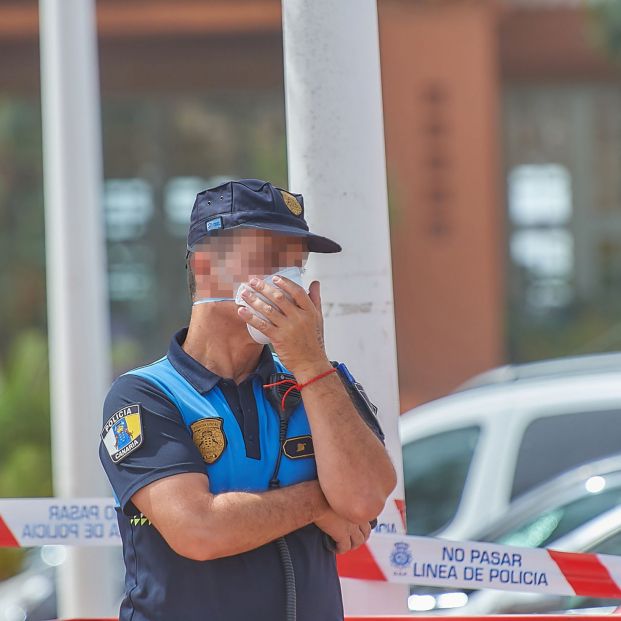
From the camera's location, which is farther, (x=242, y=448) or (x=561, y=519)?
(x=561, y=519)

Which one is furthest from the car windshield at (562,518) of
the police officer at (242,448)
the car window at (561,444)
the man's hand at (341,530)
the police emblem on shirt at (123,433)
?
the police emblem on shirt at (123,433)

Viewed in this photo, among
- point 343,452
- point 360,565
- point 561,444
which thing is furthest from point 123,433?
point 561,444

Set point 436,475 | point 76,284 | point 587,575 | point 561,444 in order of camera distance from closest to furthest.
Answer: point 587,575 → point 76,284 → point 561,444 → point 436,475

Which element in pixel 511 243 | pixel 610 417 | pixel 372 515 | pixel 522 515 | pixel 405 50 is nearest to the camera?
pixel 372 515

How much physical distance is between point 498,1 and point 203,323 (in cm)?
1583

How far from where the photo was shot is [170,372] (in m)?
2.52

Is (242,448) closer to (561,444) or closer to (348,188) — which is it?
(348,188)

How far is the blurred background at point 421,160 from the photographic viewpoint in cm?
1731

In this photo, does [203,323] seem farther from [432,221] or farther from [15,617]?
[432,221]

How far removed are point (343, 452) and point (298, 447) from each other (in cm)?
14

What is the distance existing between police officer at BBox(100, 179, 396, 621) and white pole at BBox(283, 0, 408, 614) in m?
0.74

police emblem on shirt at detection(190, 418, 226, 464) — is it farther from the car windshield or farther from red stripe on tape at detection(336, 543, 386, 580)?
the car windshield

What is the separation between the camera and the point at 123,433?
2.40 meters

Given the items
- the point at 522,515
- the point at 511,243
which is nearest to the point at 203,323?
the point at 522,515
